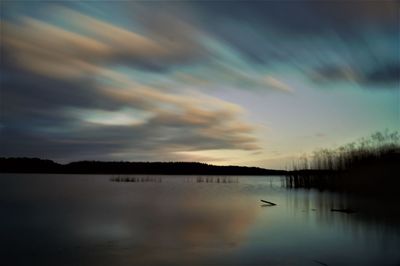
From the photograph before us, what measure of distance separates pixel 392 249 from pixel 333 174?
64.4 ft

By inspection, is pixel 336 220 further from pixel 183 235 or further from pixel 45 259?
pixel 45 259

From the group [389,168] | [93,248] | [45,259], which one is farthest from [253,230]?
[389,168]

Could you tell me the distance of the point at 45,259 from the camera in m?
8.73

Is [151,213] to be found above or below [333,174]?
below

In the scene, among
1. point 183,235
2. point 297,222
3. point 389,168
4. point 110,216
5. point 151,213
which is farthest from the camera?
point 389,168

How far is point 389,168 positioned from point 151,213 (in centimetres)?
1491

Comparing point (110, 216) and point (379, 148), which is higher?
point (379, 148)

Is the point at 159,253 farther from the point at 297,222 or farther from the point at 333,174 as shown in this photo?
the point at 333,174

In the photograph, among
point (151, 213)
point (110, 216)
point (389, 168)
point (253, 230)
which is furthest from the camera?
point (389, 168)

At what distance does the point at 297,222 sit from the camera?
14.9 metres

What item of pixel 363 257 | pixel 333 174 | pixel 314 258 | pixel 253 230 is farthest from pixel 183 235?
pixel 333 174

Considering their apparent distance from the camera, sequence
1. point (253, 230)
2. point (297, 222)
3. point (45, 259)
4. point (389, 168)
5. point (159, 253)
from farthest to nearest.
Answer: point (389, 168), point (297, 222), point (253, 230), point (159, 253), point (45, 259)

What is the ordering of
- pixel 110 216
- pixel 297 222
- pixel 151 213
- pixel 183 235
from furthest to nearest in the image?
pixel 151 213
pixel 110 216
pixel 297 222
pixel 183 235

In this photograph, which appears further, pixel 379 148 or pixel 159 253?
pixel 379 148
